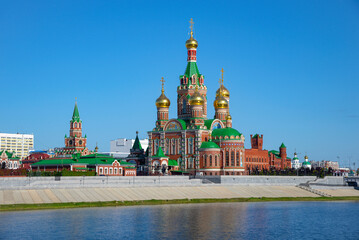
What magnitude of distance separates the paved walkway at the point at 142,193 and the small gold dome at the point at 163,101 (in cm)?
3018

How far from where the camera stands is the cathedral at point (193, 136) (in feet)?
366

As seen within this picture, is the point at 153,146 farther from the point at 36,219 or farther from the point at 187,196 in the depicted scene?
the point at 36,219

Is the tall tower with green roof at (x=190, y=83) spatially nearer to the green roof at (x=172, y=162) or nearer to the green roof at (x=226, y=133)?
the green roof at (x=226, y=133)

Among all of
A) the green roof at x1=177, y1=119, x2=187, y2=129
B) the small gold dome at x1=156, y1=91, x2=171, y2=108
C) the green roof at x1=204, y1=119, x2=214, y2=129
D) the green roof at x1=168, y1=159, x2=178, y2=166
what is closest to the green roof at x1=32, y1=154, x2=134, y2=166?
the green roof at x1=168, y1=159, x2=178, y2=166

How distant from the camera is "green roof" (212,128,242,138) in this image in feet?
372

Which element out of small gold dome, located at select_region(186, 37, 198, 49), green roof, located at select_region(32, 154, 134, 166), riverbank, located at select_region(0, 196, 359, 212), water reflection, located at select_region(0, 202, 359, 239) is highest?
small gold dome, located at select_region(186, 37, 198, 49)

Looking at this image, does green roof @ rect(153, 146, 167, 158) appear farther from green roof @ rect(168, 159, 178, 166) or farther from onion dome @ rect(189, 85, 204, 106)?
onion dome @ rect(189, 85, 204, 106)

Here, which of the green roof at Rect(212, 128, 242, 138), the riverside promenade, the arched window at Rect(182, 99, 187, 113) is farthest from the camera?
the arched window at Rect(182, 99, 187, 113)

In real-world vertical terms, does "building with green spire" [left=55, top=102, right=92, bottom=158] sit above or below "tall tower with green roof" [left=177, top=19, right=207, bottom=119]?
below

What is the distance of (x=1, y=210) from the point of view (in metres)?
63.1

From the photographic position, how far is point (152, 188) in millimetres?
85562

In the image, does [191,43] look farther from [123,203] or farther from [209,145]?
[123,203]

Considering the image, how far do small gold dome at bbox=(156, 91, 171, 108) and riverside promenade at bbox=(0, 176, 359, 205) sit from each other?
25592 millimetres

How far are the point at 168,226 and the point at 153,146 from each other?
215 feet
